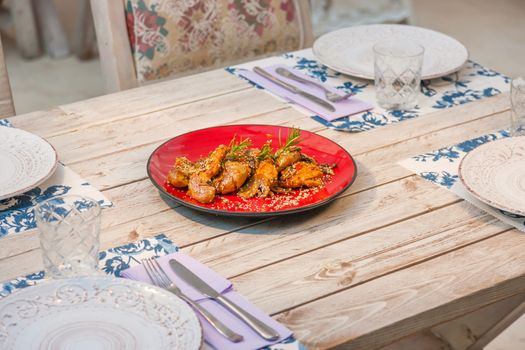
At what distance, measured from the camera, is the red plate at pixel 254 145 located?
4.19 ft

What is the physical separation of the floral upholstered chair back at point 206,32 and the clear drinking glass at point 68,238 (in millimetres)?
1040

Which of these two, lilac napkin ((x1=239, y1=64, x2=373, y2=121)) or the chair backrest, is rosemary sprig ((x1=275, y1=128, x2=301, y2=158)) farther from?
the chair backrest

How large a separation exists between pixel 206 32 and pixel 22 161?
905mm

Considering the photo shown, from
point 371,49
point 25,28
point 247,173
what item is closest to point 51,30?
point 25,28

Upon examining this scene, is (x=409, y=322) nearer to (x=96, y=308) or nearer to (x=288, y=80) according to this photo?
(x=96, y=308)

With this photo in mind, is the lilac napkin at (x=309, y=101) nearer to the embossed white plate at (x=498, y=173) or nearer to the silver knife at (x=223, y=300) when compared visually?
the embossed white plate at (x=498, y=173)

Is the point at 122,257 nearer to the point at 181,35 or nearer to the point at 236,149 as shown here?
the point at 236,149

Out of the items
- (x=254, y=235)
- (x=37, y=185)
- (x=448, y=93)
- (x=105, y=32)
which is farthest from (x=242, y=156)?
(x=105, y=32)

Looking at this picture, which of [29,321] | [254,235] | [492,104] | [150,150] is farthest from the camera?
[492,104]

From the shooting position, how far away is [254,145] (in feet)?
4.88

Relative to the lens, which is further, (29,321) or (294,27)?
(294,27)

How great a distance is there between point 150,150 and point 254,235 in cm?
35

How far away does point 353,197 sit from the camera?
135cm

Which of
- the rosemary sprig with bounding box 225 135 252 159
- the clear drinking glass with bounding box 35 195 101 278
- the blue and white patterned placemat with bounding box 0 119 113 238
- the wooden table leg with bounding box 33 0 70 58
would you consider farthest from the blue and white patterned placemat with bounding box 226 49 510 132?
the wooden table leg with bounding box 33 0 70 58
